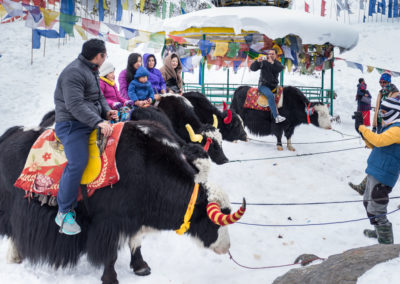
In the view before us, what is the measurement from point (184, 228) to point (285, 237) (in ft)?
4.86

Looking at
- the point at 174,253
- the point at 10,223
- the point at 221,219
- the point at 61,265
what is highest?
the point at 221,219

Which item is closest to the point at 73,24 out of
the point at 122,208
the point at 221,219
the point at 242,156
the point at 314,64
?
the point at 242,156

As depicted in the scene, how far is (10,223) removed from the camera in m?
2.27

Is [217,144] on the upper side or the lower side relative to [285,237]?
upper

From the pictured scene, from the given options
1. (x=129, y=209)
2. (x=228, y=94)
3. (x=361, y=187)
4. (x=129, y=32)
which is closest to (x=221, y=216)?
(x=129, y=209)

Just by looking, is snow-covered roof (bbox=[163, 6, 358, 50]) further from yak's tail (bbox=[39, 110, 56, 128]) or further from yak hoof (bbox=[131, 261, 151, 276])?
yak hoof (bbox=[131, 261, 151, 276])

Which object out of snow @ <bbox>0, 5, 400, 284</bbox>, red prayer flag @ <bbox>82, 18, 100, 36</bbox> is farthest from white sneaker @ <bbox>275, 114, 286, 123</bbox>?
red prayer flag @ <bbox>82, 18, 100, 36</bbox>

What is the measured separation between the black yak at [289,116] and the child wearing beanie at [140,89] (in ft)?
9.63

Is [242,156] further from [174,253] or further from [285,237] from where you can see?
[174,253]

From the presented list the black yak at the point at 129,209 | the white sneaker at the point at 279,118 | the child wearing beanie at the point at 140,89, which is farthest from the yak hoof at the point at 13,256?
the white sneaker at the point at 279,118

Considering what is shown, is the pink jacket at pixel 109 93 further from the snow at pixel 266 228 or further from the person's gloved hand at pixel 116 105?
the snow at pixel 266 228

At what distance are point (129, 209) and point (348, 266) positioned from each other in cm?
132

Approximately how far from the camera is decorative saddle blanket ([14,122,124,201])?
6.43 ft

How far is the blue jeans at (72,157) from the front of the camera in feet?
6.20
